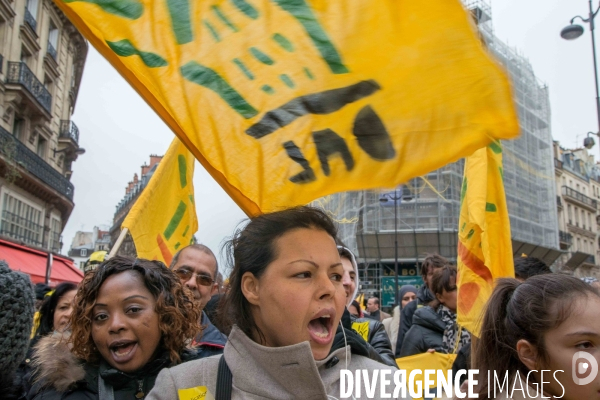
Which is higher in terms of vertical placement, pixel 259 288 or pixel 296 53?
pixel 296 53

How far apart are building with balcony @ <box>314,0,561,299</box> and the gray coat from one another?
1168 inches

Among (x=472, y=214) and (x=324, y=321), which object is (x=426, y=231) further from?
(x=324, y=321)

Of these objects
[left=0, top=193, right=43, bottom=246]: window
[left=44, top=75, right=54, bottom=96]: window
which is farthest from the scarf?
[left=44, top=75, right=54, bottom=96]: window

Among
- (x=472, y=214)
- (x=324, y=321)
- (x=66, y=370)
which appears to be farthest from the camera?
(x=472, y=214)

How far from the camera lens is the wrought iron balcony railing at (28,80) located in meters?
21.0

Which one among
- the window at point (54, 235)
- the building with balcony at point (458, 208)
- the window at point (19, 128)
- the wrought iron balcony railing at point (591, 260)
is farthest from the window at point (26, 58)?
the wrought iron balcony railing at point (591, 260)

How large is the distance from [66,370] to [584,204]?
217 ft

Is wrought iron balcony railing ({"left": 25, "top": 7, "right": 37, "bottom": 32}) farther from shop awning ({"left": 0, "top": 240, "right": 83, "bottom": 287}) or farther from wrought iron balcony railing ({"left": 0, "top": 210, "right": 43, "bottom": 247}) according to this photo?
shop awning ({"left": 0, "top": 240, "right": 83, "bottom": 287})

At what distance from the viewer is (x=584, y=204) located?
60781mm

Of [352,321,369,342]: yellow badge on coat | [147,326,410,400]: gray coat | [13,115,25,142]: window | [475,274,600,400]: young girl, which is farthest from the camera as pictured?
[13,115,25,142]: window

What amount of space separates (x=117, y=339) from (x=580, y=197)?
64999 mm

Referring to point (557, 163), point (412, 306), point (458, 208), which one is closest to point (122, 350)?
point (412, 306)

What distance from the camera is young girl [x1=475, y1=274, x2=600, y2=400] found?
2.07m

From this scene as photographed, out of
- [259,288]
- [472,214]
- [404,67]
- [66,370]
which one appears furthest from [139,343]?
[472,214]
